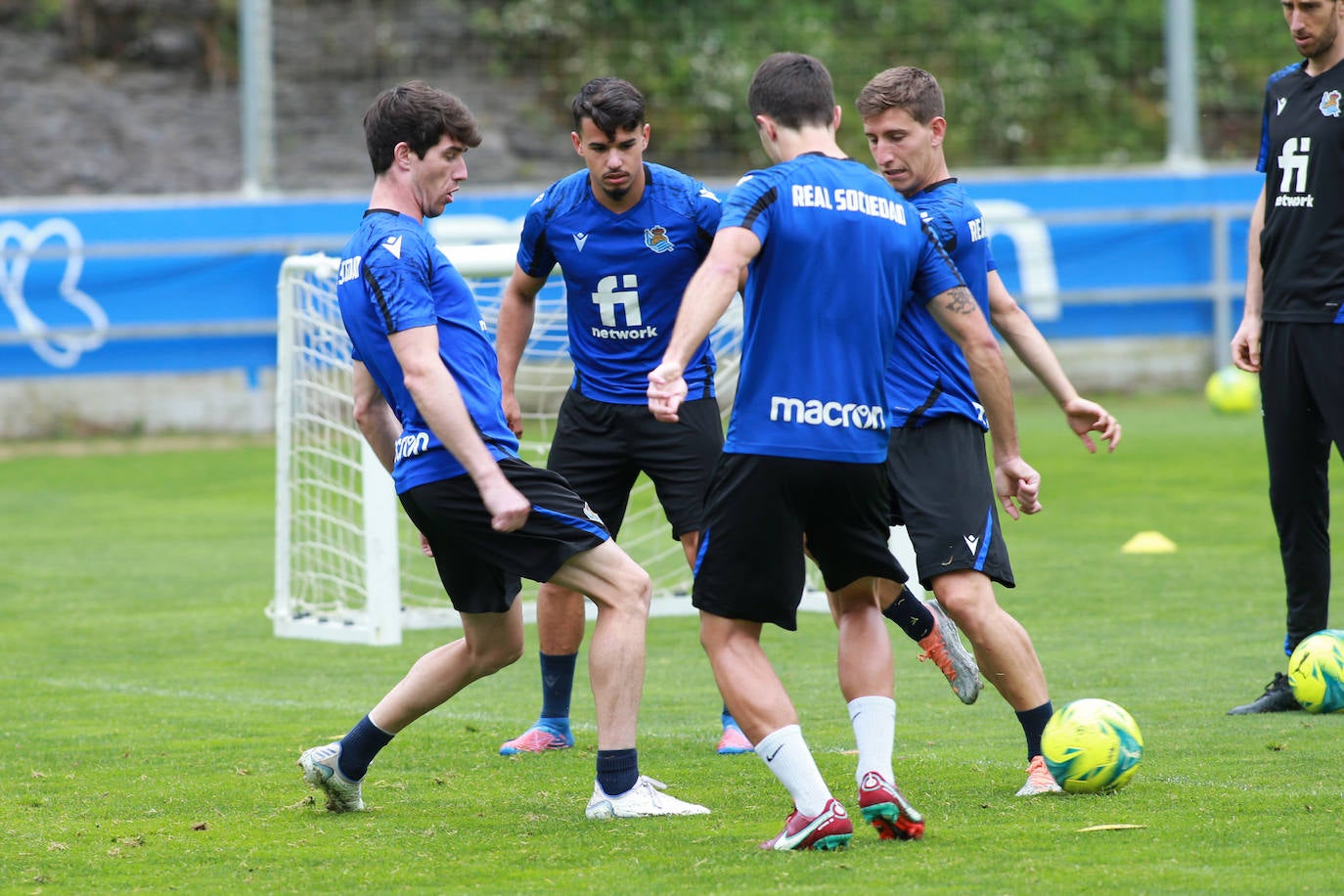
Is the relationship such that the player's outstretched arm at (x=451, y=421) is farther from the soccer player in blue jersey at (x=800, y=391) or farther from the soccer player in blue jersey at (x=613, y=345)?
the soccer player in blue jersey at (x=613, y=345)

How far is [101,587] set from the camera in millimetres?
9906

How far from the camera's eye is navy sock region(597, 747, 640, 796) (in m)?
4.91

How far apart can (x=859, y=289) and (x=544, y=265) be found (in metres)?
1.97

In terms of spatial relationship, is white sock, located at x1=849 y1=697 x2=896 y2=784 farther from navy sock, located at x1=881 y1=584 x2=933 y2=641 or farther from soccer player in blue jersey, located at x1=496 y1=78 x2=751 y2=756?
soccer player in blue jersey, located at x1=496 y1=78 x2=751 y2=756

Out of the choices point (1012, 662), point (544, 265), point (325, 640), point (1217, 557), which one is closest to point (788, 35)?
point (1217, 557)

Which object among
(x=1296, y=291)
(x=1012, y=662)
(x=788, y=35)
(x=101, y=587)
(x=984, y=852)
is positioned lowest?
(x=101, y=587)

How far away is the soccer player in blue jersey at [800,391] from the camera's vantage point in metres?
4.32

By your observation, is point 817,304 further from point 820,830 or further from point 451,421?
point 820,830

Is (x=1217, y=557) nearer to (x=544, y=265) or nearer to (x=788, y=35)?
(x=544, y=265)

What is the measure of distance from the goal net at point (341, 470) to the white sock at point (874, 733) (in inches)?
143

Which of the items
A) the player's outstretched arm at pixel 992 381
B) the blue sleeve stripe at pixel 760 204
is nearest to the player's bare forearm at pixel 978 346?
the player's outstretched arm at pixel 992 381

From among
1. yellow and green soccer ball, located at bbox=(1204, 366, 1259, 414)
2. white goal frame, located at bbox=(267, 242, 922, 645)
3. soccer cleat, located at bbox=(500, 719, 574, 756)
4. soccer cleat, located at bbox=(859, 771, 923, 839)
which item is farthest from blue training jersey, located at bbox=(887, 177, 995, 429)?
yellow and green soccer ball, located at bbox=(1204, 366, 1259, 414)

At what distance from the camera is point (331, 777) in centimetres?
506

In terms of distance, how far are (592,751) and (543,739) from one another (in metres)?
0.18
